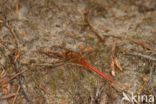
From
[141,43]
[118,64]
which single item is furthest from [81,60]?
[141,43]

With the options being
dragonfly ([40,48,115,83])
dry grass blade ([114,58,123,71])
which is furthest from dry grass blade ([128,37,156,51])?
dragonfly ([40,48,115,83])

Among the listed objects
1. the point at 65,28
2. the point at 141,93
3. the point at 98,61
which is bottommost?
the point at 141,93

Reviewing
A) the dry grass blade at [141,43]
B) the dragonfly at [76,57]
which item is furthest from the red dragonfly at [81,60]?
the dry grass blade at [141,43]

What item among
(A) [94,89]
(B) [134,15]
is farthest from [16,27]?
(B) [134,15]

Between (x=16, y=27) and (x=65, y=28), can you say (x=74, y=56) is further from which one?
(x=16, y=27)

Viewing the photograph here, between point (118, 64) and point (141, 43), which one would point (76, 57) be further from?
point (141, 43)

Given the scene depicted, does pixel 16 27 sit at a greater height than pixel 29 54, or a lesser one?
greater

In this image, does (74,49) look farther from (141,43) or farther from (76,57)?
(141,43)

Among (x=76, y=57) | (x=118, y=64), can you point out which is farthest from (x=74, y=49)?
(x=118, y=64)
